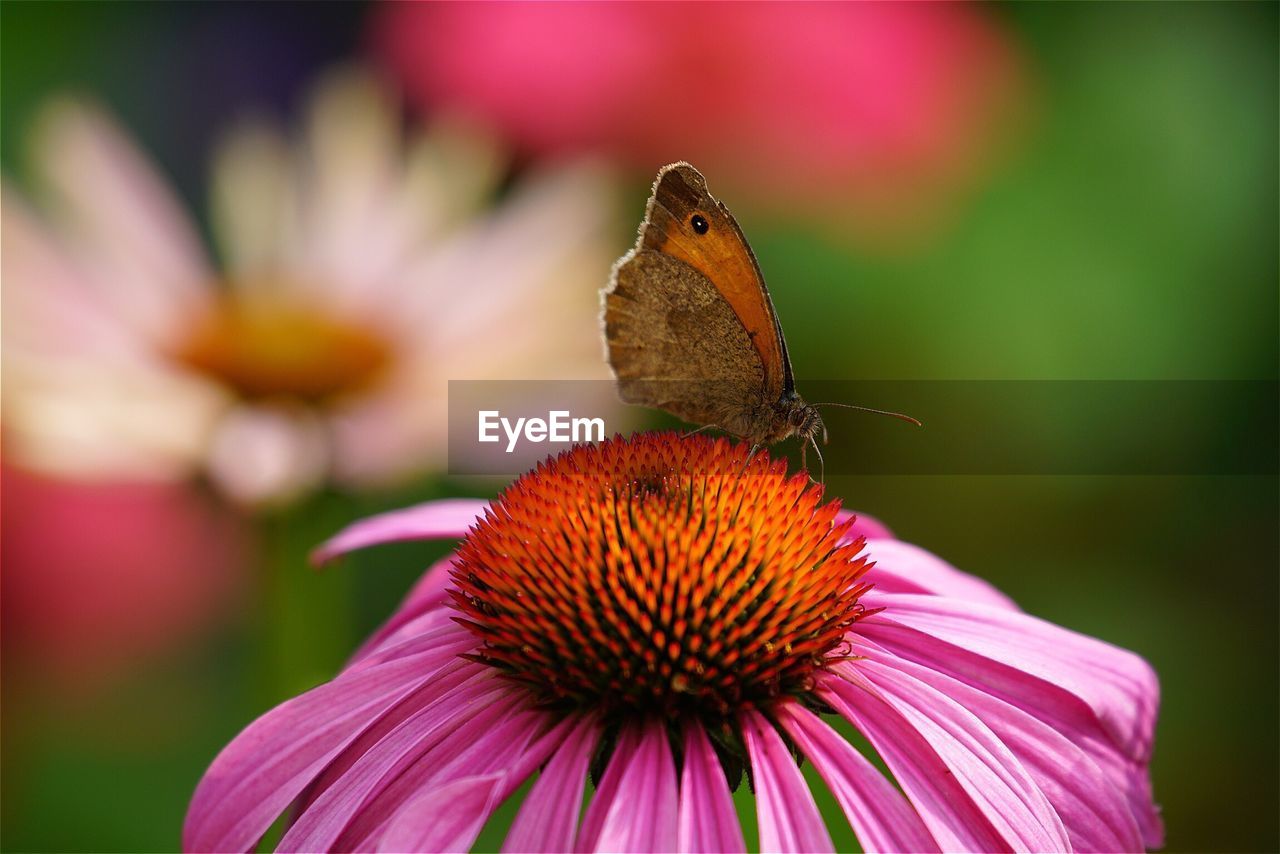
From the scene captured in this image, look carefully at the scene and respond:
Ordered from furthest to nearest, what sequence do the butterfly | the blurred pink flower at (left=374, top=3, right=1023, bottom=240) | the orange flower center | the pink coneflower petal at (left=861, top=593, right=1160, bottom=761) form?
the blurred pink flower at (left=374, top=3, right=1023, bottom=240)
the orange flower center
the butterfly
the pink coneflower petal at (left=861, top=593, right=1160, bottom=761)

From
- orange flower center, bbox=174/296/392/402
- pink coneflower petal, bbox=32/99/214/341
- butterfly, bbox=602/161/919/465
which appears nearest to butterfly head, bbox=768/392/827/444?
butterfly, bbox=602/161/919/465

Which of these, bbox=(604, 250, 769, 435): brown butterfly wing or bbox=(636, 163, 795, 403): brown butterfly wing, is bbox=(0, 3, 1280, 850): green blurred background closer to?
bbox=(604, 250, 769, 435): brown butterfly wing

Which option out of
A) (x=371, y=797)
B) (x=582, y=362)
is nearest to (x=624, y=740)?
(x=371, y=797)

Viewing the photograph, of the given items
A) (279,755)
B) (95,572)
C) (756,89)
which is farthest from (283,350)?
(279,755)

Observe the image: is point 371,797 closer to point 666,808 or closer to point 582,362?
point 666,808

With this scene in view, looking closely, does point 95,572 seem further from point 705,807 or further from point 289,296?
point 705,807

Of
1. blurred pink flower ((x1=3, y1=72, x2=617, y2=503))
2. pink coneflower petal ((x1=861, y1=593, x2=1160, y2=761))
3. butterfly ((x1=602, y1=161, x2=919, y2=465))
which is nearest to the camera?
pink coneflower petal ((x1=861, y1=593, x2=1160, y2=761))
